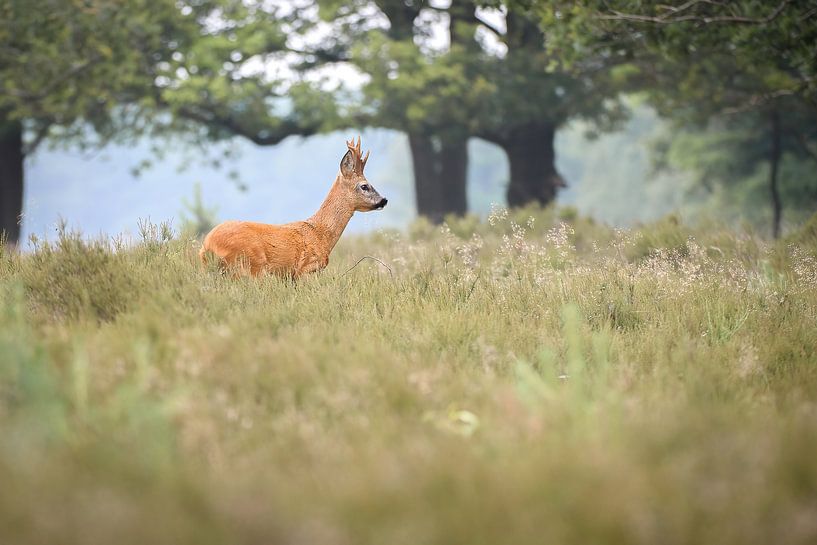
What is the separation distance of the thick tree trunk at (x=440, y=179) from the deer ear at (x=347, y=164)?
1294 centimetres

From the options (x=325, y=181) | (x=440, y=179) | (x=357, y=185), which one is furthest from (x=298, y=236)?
(x=325, y=181)

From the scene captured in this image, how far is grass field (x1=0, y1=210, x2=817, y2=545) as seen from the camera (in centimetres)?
284

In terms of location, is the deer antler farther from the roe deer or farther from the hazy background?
the hazy background

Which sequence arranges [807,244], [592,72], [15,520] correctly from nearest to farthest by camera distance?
[15,520] → [807,244] → [592,72]

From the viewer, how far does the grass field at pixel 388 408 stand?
9.31 ft

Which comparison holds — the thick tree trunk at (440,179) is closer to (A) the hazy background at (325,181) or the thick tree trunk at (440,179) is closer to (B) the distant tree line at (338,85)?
(B) the distant tree line at (338,85)

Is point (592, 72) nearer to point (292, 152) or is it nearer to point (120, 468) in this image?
point (120, 468)

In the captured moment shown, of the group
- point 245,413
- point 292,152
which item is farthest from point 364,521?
point 292,152

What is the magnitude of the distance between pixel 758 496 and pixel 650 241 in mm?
7483

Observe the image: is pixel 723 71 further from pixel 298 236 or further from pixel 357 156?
pixel 298 236

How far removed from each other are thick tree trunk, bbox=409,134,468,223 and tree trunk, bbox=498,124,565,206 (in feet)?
4.24

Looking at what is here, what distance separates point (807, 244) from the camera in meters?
9.21

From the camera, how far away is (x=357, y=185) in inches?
271

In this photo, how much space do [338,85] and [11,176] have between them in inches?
313
